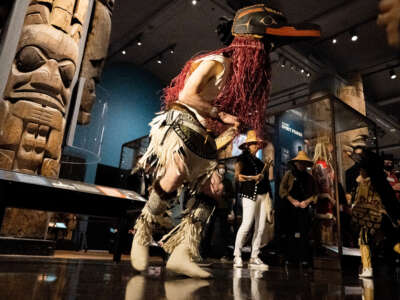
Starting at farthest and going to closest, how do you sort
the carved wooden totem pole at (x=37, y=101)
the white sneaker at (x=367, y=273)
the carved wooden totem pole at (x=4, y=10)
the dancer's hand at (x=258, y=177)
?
the dancer's hand at (x=258, y=177) < the carved wooden totem pole at (x=37, y=101) < the white sneaker at (x=367, y=273) < the carved wooden totem pole at (x=4, y=10)

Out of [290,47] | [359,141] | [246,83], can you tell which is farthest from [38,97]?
[290,47]

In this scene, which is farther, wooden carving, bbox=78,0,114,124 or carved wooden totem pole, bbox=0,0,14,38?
wooden carving, bbox=78,0,114,124

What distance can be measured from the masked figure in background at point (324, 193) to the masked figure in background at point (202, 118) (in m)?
2.78

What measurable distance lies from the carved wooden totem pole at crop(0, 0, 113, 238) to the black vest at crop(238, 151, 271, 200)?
2.25 m

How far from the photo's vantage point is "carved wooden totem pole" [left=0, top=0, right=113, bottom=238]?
2.88 meters

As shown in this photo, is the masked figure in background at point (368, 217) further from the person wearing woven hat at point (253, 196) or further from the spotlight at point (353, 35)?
the spotlight at point (353, 35)

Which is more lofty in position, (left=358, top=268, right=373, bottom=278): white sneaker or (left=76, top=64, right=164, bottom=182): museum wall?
(left=76, top=64, right=164, bottom=182): museum wall

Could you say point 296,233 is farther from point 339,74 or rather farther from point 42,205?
point 339,74

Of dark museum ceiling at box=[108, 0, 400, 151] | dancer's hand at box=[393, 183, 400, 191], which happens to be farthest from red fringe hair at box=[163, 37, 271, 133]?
dark museum ceiling at box=[108, 0, 400, 151]

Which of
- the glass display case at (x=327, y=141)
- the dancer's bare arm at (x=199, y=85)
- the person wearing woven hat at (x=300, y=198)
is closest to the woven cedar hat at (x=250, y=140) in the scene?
the person wearing woven hat at (x=300, y=198)

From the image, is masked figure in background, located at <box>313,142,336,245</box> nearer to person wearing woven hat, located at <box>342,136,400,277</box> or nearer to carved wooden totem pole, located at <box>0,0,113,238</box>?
person wearing woven hat, located at <box>342,136,400,277</box>

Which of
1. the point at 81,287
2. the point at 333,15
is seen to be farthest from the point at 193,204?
the point at 333,15

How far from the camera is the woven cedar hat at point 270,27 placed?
1631 mm

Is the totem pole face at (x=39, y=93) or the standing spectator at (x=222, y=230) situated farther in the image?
the standing spectator at (x=222, y=230)
